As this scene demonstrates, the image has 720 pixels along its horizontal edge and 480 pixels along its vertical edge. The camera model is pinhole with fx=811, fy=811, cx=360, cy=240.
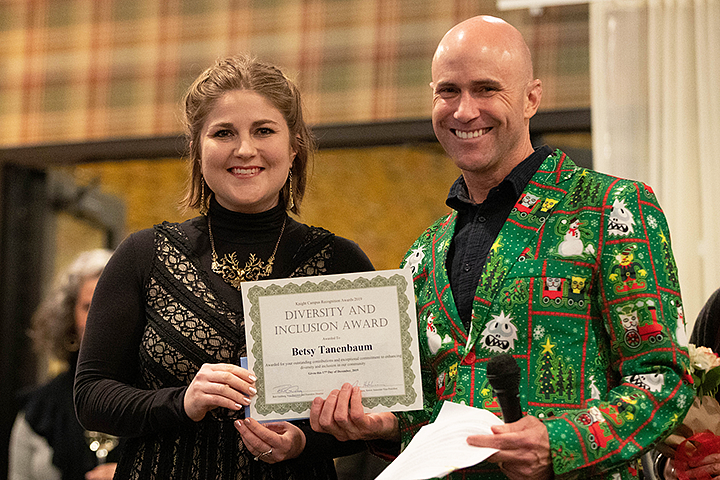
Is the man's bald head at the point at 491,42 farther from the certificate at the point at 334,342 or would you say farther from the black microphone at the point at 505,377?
the black microphone at the point at 505,377

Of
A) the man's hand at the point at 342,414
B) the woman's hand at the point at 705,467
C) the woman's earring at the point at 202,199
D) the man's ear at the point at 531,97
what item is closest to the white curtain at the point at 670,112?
the woman's hand at the point at 705,467

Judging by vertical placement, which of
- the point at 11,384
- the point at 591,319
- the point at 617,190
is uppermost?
the point at 617,190

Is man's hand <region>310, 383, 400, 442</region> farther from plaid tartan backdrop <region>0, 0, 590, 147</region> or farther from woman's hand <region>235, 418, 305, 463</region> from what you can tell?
plaid tartan backdrop <region>0, 0, 590, 147</region>

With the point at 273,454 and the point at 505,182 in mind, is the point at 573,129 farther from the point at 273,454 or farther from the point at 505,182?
the point at 273,454

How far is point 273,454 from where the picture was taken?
1.53m

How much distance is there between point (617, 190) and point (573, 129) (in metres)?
1.88

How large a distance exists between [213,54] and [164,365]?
237 cm

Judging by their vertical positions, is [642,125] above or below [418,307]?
above

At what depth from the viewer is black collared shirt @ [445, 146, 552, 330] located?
149 centimetres

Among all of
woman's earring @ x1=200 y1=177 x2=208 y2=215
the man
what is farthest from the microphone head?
woman's earring @ x1=200 y1=177 x2=208 y2=215

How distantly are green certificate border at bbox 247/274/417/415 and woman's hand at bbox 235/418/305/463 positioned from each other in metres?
0.06

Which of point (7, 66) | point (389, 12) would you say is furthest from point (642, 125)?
point (7, 66)

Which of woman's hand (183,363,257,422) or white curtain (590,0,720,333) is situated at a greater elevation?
white curtain (590,0,720,333)

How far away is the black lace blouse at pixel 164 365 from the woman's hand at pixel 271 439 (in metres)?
0.05
